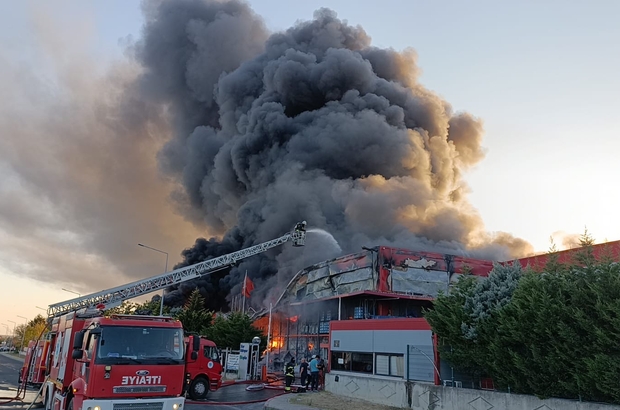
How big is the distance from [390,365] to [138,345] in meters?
9.41

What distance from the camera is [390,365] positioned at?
631 inches

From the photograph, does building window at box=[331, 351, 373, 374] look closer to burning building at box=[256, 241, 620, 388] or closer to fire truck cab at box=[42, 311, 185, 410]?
burning building at box=[256, 241, 620, 388]

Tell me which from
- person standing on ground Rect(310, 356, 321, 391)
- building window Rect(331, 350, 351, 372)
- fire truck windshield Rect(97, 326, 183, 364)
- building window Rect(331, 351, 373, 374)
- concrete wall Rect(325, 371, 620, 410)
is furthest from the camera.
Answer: person standing on ground Rect(310, 356, 321, 391)

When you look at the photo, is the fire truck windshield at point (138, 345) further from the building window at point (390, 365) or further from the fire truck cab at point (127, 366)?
the building window at point (390, 365)

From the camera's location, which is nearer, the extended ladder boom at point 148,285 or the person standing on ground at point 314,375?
the person standing on ground at point 314,375

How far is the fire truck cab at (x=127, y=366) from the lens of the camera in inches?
337

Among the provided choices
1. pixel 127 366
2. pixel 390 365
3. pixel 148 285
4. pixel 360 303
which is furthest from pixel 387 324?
pixel 148 285

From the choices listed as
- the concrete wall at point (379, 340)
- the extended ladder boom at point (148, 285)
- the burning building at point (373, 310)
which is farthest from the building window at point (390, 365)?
the extended ladder boom at point (148, 285)

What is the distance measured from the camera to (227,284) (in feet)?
195

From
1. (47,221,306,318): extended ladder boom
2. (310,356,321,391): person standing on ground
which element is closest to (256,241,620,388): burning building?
(310,356,321,391): person standing on ground

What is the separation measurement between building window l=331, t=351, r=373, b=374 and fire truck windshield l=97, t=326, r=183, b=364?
9.31 meters

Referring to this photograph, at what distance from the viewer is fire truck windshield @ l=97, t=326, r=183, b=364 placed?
891 centimetres

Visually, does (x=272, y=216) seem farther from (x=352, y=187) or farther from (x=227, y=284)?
(x=227, y=284)

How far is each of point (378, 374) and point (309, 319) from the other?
17029mm
